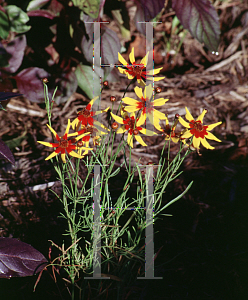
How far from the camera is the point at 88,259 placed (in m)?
0.93

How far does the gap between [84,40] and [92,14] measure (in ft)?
0.79

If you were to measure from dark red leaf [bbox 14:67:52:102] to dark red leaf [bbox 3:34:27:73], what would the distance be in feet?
0.16

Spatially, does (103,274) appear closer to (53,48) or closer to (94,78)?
(94,78)

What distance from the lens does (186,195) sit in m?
1.26

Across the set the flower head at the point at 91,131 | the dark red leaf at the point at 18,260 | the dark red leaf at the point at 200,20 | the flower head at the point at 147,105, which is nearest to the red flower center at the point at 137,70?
the flower head at the point at 147,105

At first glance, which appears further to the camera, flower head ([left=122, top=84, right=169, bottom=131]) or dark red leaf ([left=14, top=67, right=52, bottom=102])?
dark red leaf ([left=14, top=67, right=52, bottom=102])

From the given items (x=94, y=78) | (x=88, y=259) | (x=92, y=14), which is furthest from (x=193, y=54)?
(x=88, y=259)

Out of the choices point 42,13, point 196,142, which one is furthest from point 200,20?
point 196,142

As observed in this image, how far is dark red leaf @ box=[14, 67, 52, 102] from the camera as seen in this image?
1.48 meters

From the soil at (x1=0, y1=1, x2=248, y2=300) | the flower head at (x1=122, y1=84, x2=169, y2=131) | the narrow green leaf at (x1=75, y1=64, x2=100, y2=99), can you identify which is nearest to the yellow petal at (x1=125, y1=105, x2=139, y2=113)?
the flower head at (x1=122, y1=84, x2=169, y2=131)

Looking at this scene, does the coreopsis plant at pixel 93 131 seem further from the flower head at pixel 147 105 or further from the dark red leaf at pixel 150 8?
the dark red leaf at pixel 150 8

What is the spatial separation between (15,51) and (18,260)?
41.7 inches

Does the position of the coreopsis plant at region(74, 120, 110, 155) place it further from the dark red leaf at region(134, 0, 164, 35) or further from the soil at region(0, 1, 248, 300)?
the dark red leaf at region(134, 0, 164, 35)

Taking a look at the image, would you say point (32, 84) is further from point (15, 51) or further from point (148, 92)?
point (148, 92)
